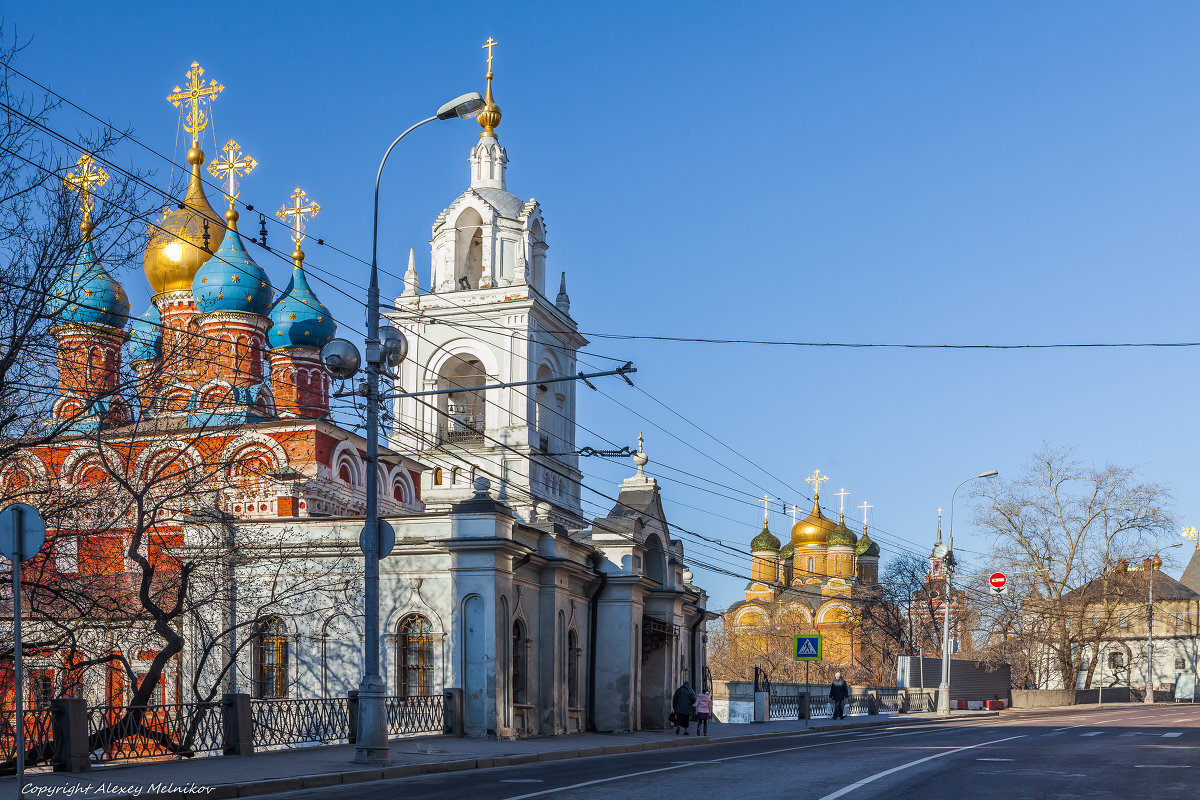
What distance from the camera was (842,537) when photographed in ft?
337

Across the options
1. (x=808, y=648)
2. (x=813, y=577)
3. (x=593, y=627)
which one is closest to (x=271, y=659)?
(x=593, y=627)

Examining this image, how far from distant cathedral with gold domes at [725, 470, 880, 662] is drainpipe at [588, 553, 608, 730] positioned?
213 ft

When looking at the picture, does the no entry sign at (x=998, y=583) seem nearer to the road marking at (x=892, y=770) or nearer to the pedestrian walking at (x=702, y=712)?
the pedestrian walking at (x=702, y=712)

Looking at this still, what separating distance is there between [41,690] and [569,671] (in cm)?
1123

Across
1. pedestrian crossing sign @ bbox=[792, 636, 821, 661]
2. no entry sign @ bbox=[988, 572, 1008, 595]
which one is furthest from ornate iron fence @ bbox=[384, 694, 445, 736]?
no entry sign @ bbox=[988, 572, 1008, 595]

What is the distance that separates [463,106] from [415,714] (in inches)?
436

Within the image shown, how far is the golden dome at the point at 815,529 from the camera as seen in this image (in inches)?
4114

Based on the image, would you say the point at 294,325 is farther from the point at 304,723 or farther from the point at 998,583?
the point at 998,583

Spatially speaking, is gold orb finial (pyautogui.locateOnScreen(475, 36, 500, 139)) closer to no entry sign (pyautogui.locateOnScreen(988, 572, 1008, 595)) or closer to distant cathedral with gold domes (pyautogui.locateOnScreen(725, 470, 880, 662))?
no entry sign (pyautogui.locateOnScreen(988, 572, 1008, 595))

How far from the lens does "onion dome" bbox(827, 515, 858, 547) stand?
102438 millimetres

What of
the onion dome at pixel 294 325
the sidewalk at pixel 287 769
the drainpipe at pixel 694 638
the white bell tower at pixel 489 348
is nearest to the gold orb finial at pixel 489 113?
the white bell tower at pixel 489 348

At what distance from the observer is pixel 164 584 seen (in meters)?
25.5

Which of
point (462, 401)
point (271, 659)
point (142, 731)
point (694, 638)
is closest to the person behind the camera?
point (142, 731)

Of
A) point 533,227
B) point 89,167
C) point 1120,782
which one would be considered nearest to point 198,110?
point 533,227
